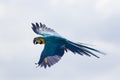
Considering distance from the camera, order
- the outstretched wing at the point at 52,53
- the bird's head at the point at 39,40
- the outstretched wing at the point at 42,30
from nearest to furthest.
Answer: the outstretched wing at the point at 52,53 → the bird's head at the point at 39,40 → the outstretched wing at the point at 42,30

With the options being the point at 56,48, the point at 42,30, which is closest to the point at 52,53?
the point at 56,48

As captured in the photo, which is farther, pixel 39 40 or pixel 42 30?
pixel 42 30

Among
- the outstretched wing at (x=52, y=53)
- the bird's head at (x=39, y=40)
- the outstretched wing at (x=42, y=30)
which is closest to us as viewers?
the outstretched wing at (x=52, y=53)

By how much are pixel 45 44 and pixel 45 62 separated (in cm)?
189

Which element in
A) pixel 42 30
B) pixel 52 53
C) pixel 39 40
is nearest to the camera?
pixel 52 53

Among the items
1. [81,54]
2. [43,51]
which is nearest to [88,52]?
[81,54]

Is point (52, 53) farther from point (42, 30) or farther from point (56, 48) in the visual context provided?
point (42, 30)

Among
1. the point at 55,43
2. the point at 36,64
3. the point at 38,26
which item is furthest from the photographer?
the point at 38,26

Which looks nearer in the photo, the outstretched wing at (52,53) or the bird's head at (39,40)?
the outstretched wing at (52,53)

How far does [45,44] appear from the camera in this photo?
87.7ft

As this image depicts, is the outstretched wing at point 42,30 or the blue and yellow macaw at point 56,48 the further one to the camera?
the outstretched wing at point 42,30

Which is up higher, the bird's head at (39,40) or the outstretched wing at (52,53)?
the bird's head at (39,40)

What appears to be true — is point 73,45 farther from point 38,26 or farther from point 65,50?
point 38,26

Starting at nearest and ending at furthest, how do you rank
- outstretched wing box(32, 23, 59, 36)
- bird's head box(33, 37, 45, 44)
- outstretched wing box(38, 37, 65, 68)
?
outstretched wing box(38, 37, 65, 68) → bird's head box(33, 37, 45, 44) → outstretched wing box(32, 23, 59, 36)
